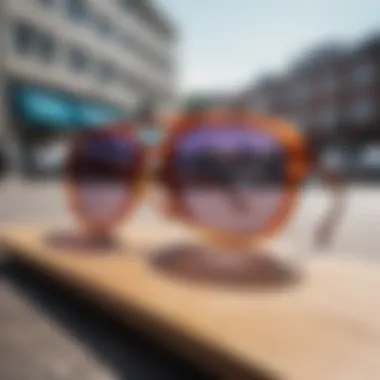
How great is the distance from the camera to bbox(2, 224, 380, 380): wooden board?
3.36 ft

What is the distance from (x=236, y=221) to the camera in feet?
5.67

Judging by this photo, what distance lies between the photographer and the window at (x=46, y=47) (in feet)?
52.4

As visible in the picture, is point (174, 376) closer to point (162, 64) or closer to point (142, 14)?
point (142, 14)

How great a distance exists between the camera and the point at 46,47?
53.6 ft

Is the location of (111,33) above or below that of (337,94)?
below

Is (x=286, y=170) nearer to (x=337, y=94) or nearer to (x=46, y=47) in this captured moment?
(x=46, y=47)

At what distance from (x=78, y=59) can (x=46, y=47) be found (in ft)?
5.92

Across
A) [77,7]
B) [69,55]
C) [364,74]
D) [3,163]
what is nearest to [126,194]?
[77,7]

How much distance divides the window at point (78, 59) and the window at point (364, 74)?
15.8 m

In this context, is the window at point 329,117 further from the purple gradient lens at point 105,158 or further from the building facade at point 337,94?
the purple gradient lens at point 105,158

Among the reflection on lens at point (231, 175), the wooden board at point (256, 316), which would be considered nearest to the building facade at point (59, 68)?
the reflection on lens at point (231, 175)

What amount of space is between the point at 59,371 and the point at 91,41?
1759 centimetres

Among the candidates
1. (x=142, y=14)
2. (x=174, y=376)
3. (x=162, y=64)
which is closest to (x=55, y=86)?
(x=142, y=14)

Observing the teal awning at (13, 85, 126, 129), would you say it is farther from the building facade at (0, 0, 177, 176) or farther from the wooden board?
the wooden board
